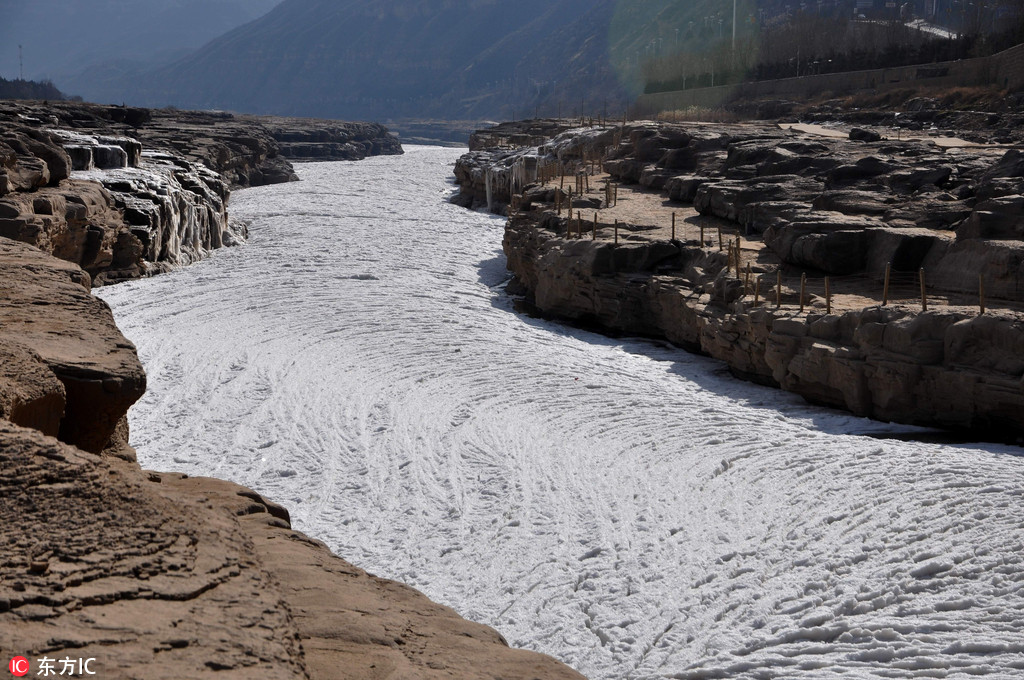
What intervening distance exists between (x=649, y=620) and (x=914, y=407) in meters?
4.77

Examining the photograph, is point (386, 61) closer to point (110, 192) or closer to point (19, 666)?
point (110, 192)

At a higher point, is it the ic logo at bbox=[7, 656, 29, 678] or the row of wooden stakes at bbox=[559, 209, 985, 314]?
the ic logo at bbox=[7, 656, 29, 678]

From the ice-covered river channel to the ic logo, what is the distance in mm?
5108

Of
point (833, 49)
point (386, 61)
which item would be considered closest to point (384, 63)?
point (386, 61)

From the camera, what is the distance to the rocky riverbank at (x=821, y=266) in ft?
35.7

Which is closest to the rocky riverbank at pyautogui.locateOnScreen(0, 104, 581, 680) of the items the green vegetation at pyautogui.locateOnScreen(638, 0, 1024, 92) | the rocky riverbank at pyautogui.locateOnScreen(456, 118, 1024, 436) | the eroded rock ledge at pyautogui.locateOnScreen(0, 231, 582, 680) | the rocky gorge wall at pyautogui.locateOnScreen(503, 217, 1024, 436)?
the eroded rock ledge at pyautogui.locateOnScreen(0, 231, 582, 680)

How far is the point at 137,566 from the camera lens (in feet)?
13.0

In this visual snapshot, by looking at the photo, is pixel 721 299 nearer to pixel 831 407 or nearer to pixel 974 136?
pixel 831 407

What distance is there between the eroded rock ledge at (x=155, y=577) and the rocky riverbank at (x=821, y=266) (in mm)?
7395

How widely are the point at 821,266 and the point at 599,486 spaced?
584 centimetres

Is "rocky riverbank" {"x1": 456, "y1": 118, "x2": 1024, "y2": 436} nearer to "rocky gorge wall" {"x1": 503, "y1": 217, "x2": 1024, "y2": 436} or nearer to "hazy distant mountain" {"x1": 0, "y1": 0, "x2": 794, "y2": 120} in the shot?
"rocky gorge wall" {"x1": 503, "y1": 217, "x2": 1024, "y2": 436}

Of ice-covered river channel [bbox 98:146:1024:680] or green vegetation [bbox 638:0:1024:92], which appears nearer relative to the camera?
ice-covered river channel [bbox 98:146:1024:680]

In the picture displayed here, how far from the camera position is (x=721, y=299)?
47.2 ft

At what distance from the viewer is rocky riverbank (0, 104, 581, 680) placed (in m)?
3.55
